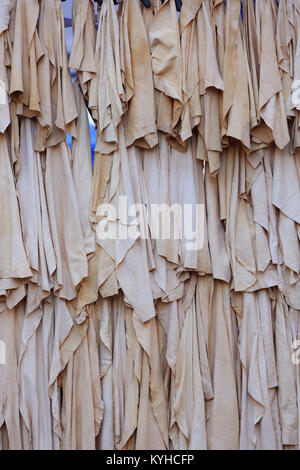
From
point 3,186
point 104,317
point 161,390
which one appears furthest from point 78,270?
point 161,390

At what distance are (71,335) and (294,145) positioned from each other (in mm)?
852

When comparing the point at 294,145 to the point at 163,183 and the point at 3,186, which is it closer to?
the point at 163,183

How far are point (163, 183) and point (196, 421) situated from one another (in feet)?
2.28

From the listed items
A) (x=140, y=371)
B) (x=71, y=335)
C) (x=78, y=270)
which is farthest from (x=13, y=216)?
(x=140, y=371)

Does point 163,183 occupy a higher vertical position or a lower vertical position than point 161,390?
higher

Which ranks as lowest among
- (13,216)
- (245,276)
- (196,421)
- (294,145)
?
(196,421)

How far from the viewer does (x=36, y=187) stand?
1.69 m

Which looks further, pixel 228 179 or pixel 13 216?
pixel 228 179

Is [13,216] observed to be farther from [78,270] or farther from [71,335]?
[71,335]

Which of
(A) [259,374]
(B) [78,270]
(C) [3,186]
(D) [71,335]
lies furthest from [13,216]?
(A) [259,374]

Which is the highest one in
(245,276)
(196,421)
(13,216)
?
(13,216)

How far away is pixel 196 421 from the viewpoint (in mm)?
1671

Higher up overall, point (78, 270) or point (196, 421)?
point (78, 270)

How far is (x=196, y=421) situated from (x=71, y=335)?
434 millimetres
